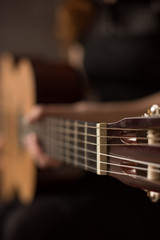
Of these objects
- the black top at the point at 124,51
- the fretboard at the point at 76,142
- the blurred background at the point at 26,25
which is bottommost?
the fretboard at the point at 76,142

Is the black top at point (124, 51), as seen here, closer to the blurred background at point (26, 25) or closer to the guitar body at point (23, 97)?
the guitar body at point (23, 97)

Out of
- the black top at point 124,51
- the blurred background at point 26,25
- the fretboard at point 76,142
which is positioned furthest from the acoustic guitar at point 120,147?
the blurred background at point 26,25

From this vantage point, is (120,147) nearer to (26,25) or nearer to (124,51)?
(124,51)

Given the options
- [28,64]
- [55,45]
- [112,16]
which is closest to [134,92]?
[112,16]

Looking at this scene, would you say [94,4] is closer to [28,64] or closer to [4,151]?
[28,64]

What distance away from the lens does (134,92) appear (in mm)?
976

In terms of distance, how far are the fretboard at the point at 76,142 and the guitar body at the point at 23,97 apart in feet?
0.56

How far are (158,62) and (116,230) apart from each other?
448 millimetres

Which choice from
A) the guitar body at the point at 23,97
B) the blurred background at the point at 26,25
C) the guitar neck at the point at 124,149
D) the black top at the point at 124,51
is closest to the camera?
the guitar neck at the point at 124,149

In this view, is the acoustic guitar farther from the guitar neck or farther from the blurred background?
the blurred background

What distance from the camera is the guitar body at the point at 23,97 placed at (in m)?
1.01

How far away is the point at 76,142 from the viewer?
56 cm

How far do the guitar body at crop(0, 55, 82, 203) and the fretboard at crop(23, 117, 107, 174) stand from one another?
17cm

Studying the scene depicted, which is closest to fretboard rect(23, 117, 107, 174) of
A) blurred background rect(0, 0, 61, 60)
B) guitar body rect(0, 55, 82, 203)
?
guitar body rect(0, 55, 82, 203)
